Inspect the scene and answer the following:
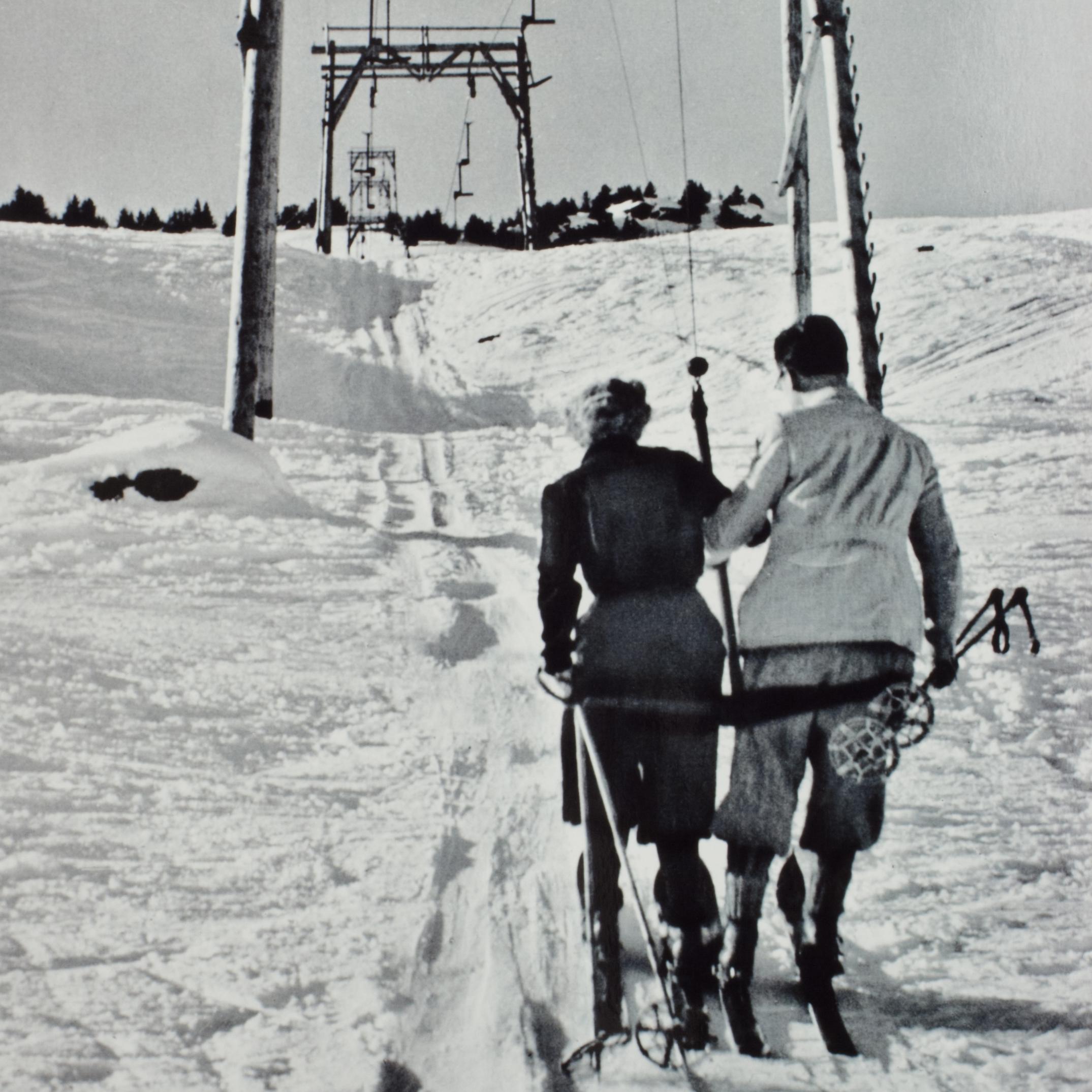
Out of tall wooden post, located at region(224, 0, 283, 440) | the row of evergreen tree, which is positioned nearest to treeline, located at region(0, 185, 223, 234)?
the row of evergreen tree

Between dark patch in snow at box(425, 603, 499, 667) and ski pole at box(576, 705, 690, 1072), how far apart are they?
2.66 m

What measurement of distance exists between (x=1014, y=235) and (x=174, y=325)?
12354mm

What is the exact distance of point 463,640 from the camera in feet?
19.5

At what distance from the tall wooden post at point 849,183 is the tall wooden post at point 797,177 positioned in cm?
142

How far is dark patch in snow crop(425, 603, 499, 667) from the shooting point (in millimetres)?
5727

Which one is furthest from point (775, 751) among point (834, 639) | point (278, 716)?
point (278, 716)

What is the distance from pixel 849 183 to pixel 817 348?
431 centimetres

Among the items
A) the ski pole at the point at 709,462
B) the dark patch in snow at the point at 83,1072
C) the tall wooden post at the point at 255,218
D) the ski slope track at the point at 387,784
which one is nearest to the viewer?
the dark patch in snow at the point at 83,1072

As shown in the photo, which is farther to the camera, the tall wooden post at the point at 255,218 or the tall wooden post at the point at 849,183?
the tall wooden post at the point at 255,218

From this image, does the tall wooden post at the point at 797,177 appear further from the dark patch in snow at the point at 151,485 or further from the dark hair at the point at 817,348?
the dark hair at the point at 817,348

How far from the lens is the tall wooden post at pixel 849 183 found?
6.58m

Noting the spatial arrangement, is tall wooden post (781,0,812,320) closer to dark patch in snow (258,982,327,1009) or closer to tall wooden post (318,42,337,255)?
dark patch in snow (258,982,327,1009)

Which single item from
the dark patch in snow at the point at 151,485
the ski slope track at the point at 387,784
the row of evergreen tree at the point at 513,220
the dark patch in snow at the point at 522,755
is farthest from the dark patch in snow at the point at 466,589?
the row of evergreen tree at the point at 513,220

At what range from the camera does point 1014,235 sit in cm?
1797
